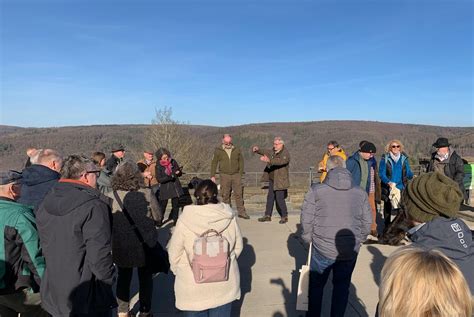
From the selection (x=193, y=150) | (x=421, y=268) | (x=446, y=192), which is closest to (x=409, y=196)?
(x=446, y=192)

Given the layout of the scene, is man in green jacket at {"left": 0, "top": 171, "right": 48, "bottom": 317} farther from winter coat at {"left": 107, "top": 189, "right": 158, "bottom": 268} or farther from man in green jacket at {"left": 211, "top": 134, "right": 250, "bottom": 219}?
man in green jacket at {"left": 211, "top": 134, "right": 250, "bottom": 219}

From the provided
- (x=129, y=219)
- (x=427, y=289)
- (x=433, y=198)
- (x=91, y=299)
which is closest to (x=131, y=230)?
(x=129, y=219)

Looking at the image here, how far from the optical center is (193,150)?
74.8ft

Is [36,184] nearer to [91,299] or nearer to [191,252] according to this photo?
[91,299]

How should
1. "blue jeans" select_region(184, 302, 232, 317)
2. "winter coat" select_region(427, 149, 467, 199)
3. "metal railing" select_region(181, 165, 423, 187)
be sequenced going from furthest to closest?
"metal railing" select_region(181, 165, 423, 187)
"winter coat" select_region(427, 149, 467, 199)
"blue jeans" select_region(184, 302, 232, 317)

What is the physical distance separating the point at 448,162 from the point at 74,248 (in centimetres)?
596

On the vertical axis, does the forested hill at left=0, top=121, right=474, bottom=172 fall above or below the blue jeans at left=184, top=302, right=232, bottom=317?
above

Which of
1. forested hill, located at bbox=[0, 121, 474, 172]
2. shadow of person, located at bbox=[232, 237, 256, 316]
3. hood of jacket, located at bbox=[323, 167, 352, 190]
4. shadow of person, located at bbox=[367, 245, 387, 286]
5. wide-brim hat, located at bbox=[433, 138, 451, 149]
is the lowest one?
shadow of person, located at bbox=[232, 237, 256, 316]

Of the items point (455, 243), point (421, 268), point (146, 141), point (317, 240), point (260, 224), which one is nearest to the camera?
point (421, 268)

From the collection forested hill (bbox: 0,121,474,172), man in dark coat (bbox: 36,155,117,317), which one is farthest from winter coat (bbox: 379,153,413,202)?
forested hill (bbox: 0,121,474,172)

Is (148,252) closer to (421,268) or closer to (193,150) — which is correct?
(421,268)

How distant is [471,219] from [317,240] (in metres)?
6.18

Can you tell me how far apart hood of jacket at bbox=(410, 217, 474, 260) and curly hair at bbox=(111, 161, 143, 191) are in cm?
238

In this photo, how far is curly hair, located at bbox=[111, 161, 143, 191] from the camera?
343cm
